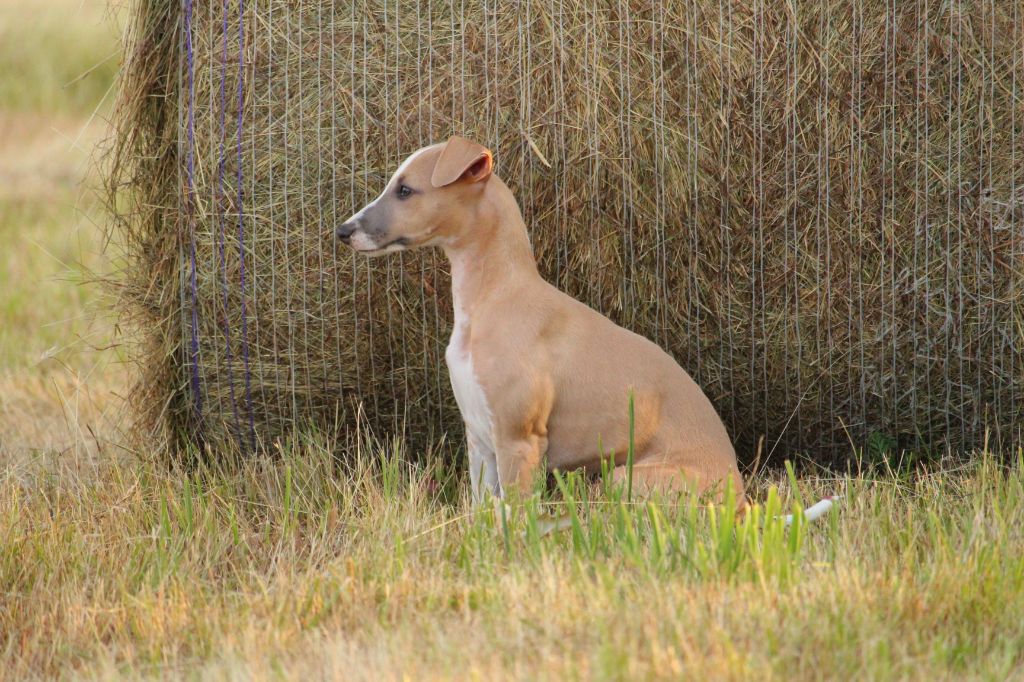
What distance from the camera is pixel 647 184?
14.9ft

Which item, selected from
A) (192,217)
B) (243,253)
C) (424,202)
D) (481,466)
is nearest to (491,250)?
(424,202)

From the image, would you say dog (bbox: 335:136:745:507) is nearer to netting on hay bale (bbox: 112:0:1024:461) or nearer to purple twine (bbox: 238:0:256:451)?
netting on hay bale (bbox: 112:0:1024:461)

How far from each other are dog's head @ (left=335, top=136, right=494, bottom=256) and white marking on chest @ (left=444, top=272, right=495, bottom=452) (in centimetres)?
23

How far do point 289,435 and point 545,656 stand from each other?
83.7 inches

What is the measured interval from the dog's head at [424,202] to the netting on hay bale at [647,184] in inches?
11.9

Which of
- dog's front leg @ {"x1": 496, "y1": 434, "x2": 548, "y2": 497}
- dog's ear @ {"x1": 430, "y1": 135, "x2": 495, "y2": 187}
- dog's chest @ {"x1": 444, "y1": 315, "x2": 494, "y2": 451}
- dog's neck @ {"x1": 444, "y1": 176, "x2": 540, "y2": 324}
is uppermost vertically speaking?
dog's ear @ {"x1": 430, "y1": 135, "x2": 495, "y2": 187}

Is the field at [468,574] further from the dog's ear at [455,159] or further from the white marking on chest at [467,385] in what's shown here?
the dog's ear at [455,159]

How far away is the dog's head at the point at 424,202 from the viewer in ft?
13.5

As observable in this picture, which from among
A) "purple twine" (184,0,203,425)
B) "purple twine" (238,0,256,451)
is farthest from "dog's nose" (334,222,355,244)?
"purple twine" (184,0,203,425)

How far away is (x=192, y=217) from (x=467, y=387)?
1.18 m

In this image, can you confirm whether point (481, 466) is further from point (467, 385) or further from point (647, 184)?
point (647, 184)

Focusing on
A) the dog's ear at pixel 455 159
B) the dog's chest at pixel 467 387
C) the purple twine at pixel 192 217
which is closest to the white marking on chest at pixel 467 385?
the dog's chest at pixel 467 387

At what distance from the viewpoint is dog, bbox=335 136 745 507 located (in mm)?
4211

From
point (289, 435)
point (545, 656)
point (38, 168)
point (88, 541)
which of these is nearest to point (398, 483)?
point (289, 435)
